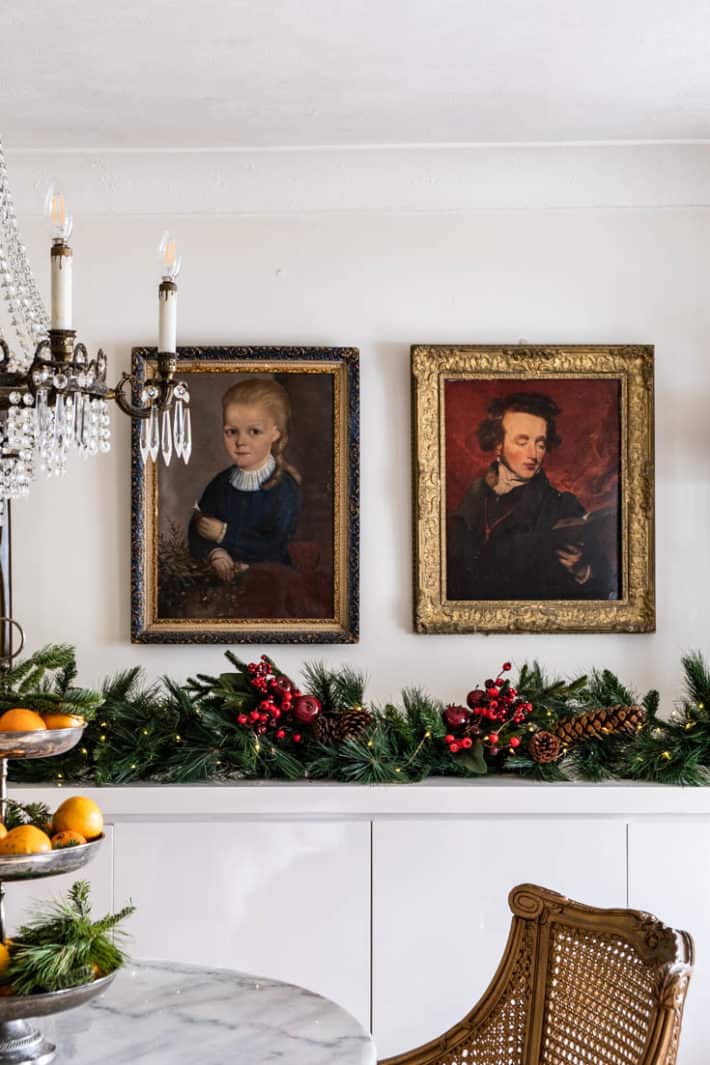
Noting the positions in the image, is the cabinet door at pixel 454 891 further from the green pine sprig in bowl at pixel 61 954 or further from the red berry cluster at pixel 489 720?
the green pine sprig in bowl at pixel 61 954

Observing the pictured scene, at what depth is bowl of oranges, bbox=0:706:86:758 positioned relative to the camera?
66.8 inches

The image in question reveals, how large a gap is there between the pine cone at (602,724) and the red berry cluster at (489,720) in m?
0.12

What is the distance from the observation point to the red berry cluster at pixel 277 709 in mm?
3080

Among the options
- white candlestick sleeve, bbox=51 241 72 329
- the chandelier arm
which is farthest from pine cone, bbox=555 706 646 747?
white candlestick sleeve, bbox=51 241 72 329

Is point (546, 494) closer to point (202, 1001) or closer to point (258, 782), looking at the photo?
point (258, 782)

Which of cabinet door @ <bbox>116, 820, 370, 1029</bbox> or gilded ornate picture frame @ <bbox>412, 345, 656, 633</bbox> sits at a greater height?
gilded ornate picture frame @ <bbox>412, 345, 656, 633</bbox>

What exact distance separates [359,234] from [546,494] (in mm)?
1063

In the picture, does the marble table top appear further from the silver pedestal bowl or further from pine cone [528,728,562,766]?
pine cone [528,728,562,766]

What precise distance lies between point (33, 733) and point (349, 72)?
86.9 inches

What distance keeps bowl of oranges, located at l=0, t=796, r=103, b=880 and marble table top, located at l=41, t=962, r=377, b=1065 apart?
29 cm

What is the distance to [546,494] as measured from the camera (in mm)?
3762

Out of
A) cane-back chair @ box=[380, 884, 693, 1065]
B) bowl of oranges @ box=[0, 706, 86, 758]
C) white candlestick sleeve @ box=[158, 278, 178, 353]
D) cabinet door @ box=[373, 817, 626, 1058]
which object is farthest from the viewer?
cabinet door @ box=[373, 817, 626, 1058]

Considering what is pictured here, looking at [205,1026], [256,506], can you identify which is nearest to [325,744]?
[256,506]

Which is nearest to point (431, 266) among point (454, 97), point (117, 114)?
point (454, 97)
